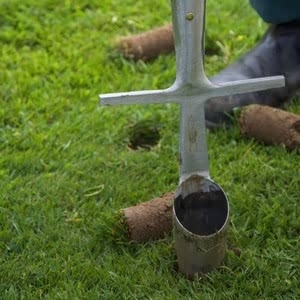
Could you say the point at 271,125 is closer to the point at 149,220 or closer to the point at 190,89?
the point at 149,220

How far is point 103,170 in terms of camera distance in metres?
2.68

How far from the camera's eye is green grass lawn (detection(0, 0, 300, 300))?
2.17 meters

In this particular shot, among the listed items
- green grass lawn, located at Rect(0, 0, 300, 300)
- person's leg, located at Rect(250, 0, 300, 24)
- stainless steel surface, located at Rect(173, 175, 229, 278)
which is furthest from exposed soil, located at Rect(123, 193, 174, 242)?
person's leg, located at Rect(250, 0, 300, 24)

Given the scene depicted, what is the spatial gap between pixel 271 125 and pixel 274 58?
451mm

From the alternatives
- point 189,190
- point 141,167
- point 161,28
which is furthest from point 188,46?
point 161,28

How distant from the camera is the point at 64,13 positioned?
3762 millimetres

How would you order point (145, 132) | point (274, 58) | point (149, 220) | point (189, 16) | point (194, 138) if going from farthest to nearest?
point (274, 58) < point (145, 132) < point (149, 220) < point (194, 138) < point (189, 16)

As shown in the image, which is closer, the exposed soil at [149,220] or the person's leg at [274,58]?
the exposed soil at [149,220]

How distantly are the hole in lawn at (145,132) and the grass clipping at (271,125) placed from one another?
28 cm

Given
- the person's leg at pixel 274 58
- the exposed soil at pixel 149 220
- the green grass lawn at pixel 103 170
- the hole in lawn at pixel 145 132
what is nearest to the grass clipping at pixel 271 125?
the green grass lawn at pixel 103 170

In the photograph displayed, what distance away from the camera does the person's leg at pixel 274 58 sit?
2980 millimetres

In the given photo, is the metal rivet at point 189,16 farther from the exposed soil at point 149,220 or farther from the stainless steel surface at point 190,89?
the exposed soil at point 149,220

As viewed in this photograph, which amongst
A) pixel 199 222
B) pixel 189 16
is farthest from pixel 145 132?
pixel 189 16

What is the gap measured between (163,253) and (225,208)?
22 centimetres
